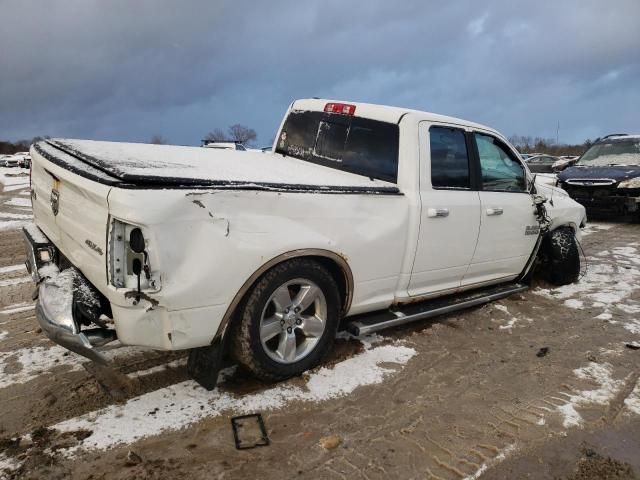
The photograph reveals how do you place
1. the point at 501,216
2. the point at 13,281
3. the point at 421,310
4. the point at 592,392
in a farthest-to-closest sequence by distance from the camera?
the point at 13,281, the point at 501,216, the point at 421,310, the point at 592,392

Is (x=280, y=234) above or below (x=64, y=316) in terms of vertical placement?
above

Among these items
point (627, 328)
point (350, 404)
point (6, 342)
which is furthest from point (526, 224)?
point (6, 342)

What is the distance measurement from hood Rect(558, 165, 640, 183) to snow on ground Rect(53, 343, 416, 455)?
9089mm

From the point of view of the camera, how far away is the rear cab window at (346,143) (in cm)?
400

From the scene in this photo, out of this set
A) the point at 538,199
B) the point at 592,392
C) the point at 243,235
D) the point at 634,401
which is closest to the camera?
the point at 243,235

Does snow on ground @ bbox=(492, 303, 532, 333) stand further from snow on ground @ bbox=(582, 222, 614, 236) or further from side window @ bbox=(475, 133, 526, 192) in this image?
snow on ground @ bbox=(582, 222, 614, 236)

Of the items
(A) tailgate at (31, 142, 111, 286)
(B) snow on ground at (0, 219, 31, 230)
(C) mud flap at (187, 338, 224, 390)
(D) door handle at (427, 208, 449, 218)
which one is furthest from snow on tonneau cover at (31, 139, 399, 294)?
(B) snow on ground at (0, 219, 31, 230)

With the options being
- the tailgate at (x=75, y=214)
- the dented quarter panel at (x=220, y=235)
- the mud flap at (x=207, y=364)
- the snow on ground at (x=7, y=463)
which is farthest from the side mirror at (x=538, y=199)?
the snow on ground at (x=7, y=463)

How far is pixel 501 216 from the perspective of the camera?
4.71 metres

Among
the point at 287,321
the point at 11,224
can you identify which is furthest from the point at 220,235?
the point at 11,224

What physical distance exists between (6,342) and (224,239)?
2371 millimetres

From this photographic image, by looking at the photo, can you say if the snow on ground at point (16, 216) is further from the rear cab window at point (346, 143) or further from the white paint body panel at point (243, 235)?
the rear cab window at point (346, 143)

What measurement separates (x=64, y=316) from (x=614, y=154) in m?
12.5

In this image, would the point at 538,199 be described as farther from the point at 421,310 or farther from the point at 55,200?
the point at 55,200
